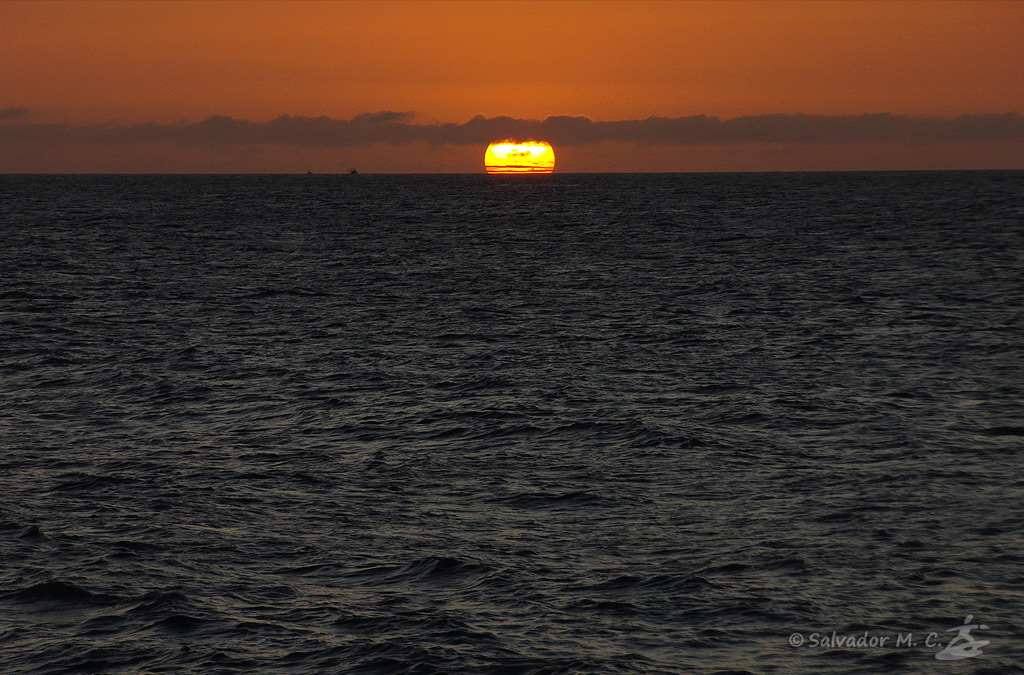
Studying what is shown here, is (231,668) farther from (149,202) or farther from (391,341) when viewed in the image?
(149,202)

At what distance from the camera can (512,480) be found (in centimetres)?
2436

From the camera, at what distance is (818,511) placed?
2162 centimetres

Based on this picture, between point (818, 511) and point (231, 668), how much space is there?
1242 centimetres

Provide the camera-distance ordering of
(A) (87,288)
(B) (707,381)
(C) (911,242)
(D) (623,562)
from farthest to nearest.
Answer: (C) (911,242), (A) (87,288), (B) (707,381), (D) (623,562)

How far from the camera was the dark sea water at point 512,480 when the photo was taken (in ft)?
53.1

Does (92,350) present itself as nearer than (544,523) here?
No

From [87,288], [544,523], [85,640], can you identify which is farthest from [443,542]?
[87,288]

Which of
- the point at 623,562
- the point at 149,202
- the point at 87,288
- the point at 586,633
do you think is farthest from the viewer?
the point at 149,202

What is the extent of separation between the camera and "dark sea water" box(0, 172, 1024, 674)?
16172mm
